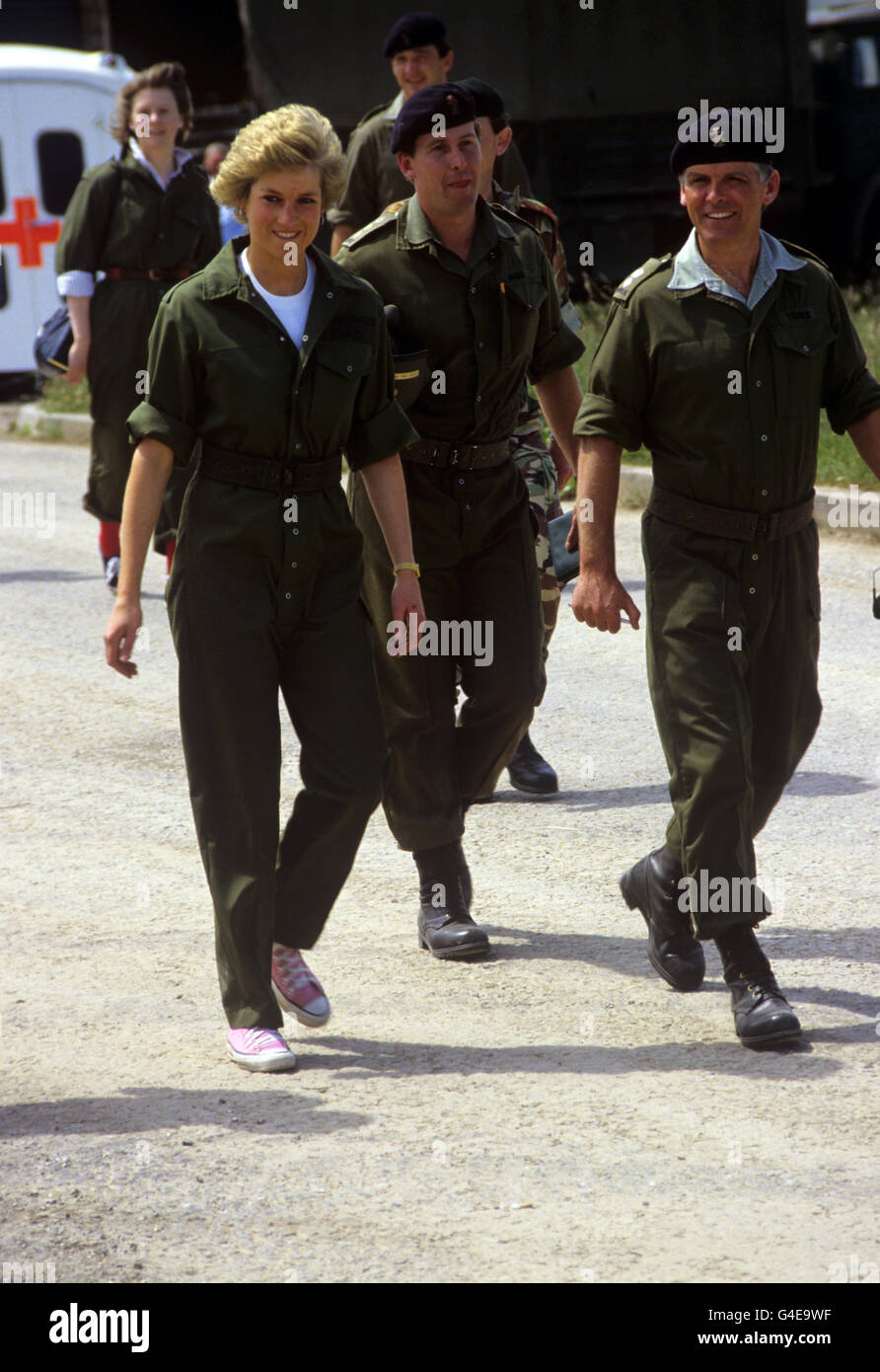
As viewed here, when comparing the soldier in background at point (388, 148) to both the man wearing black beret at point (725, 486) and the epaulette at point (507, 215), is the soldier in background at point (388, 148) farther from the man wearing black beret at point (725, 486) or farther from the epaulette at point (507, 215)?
the man wearing black beret at point (725, 486)

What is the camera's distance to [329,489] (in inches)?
164

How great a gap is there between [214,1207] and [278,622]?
48.6 inches

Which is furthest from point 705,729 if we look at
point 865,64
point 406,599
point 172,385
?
point 865,64

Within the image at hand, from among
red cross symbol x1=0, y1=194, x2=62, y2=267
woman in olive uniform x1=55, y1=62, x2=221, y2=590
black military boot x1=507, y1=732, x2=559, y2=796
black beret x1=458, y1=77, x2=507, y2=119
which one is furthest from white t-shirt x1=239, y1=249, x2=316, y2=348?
red cross symbol x1=0, y1=194, x2=62, y2=267

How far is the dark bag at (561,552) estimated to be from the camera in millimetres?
5496

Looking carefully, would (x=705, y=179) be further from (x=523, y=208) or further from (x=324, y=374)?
(x=523, y=208)

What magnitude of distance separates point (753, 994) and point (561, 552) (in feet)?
5.58

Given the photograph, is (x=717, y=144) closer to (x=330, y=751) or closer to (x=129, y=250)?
(x=330, y=751)

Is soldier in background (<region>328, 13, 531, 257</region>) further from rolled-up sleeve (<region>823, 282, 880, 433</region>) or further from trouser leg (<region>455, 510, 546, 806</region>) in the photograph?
rolled-up sleeve (<region>823, 282, 880, 433</region>)

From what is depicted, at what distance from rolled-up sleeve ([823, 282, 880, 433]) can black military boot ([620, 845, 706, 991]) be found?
43.3 inches

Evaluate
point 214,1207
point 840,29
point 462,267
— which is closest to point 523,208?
point 462,267

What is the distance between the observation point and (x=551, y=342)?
497 centimetres

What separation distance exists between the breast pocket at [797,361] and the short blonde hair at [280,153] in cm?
100

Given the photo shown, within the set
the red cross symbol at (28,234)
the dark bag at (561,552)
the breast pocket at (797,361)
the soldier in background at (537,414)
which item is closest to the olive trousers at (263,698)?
the breast pocket at (797,361)
